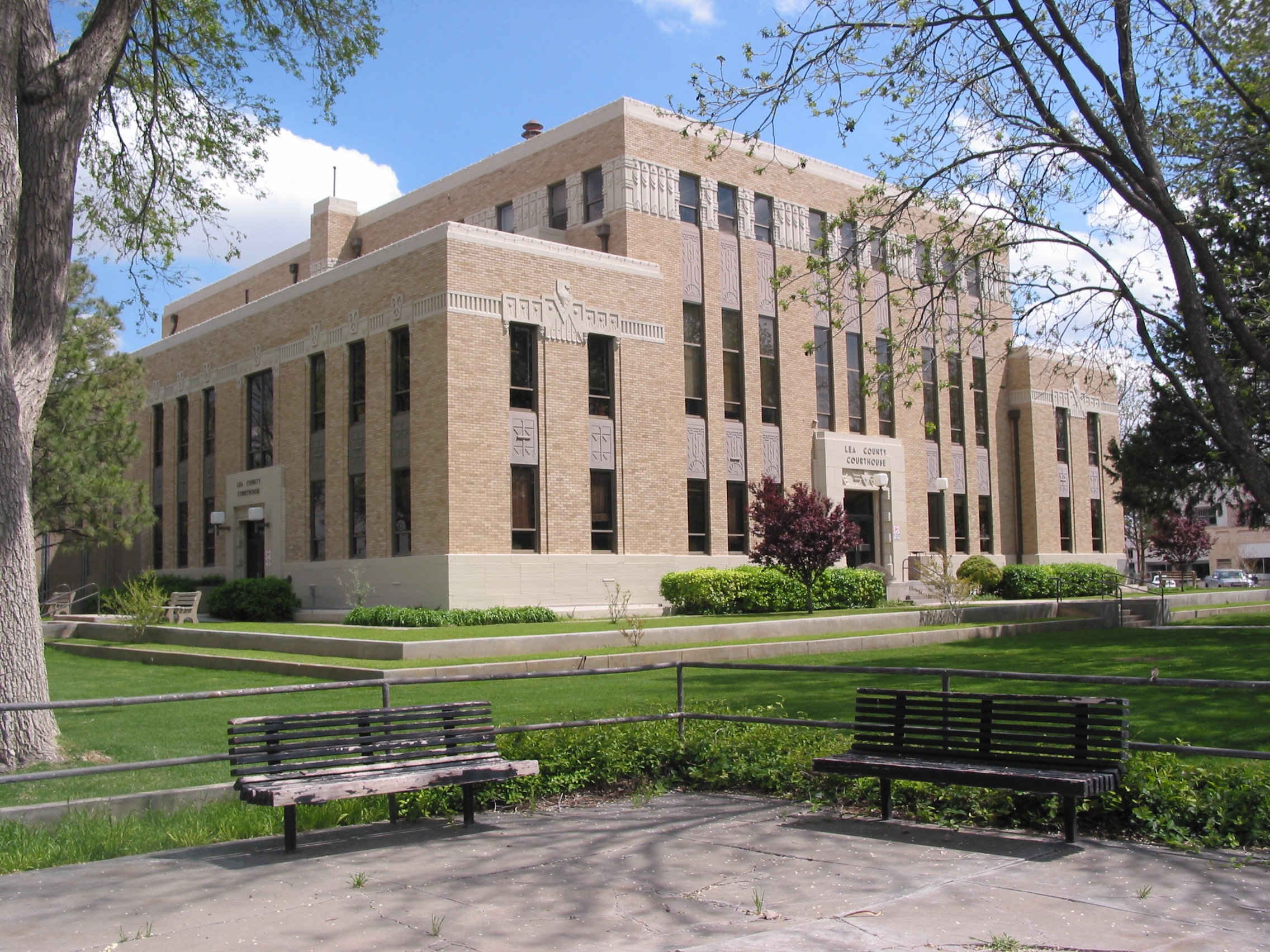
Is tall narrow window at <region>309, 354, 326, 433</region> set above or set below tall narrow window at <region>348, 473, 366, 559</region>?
above

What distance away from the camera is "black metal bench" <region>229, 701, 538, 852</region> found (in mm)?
7184

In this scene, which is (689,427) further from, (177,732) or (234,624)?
(177,732)

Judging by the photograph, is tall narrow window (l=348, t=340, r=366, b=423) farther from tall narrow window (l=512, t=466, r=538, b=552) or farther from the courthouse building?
tall narrow window (l=512, t=466, r=538, b=552)

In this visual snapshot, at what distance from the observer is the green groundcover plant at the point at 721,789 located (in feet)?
24.2

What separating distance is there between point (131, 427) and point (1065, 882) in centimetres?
3169

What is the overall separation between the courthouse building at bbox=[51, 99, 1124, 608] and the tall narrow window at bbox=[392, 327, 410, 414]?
2.4 inches

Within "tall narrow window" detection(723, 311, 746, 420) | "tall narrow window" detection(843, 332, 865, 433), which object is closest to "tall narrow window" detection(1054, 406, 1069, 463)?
"tall narrow window" detection(843, 332, 865, 433)

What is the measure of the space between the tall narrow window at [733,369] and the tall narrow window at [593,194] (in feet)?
15.6

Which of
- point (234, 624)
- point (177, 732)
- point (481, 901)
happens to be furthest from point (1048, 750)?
point (234, 624)

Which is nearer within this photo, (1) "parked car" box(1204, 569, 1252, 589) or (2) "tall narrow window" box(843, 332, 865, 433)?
(2) "tall narrow window" box(843, 332, 865, 433)

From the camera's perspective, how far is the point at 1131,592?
41.8 meters

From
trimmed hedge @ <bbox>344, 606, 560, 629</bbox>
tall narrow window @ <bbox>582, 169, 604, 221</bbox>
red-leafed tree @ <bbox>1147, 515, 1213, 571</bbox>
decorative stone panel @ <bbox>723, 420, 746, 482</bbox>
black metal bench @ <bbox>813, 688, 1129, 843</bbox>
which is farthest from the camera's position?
red-leafed tree @ <bbox>1147, 515, 1213, 571</bbox>

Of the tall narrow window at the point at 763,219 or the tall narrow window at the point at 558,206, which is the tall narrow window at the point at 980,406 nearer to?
the tall narrow window at the point at 763,219

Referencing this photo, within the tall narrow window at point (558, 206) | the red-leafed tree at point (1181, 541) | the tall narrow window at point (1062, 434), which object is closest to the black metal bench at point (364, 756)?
the tall narrow window at point (558, 206)
